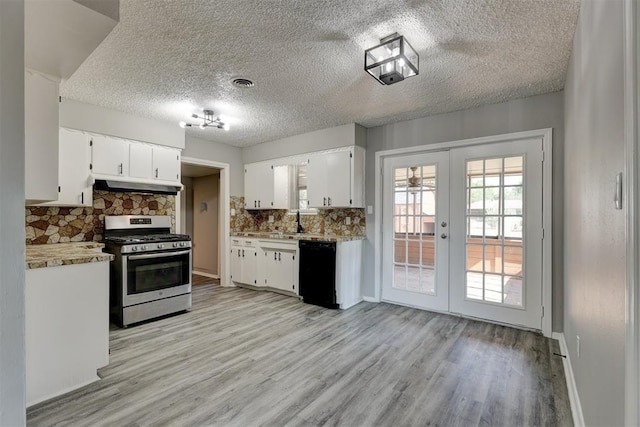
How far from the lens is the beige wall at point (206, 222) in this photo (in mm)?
6113

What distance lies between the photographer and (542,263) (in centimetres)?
309

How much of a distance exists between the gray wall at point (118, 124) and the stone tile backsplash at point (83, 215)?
2.54 ft

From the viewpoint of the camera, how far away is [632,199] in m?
0.81

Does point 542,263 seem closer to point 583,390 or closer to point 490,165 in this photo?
point 490,165

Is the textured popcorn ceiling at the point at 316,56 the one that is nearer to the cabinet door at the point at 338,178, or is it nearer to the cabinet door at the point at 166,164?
the cabinet door at the point at 166,164

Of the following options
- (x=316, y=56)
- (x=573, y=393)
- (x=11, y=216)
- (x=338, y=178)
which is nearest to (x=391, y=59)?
(x=316, y=56)

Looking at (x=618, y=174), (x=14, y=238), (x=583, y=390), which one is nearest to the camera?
(x=14, y=238)

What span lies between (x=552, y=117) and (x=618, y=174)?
8.45 feet

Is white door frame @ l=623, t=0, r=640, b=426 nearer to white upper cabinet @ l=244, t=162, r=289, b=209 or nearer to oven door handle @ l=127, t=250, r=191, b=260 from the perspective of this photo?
oven door handle @ l=127, t=250, r=191, b=260

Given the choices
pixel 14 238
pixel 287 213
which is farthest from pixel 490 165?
pixel 14 238

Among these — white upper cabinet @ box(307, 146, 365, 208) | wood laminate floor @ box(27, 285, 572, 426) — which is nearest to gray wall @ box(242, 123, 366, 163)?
white upper cabinet @ box(307, 146, 365, 208)

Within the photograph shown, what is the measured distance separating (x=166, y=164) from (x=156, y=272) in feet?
4.70

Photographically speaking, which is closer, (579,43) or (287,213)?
(579,43)

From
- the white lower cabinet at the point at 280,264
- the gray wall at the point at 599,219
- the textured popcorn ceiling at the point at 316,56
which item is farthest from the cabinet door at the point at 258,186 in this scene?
the gray wall at the point at 599,219
